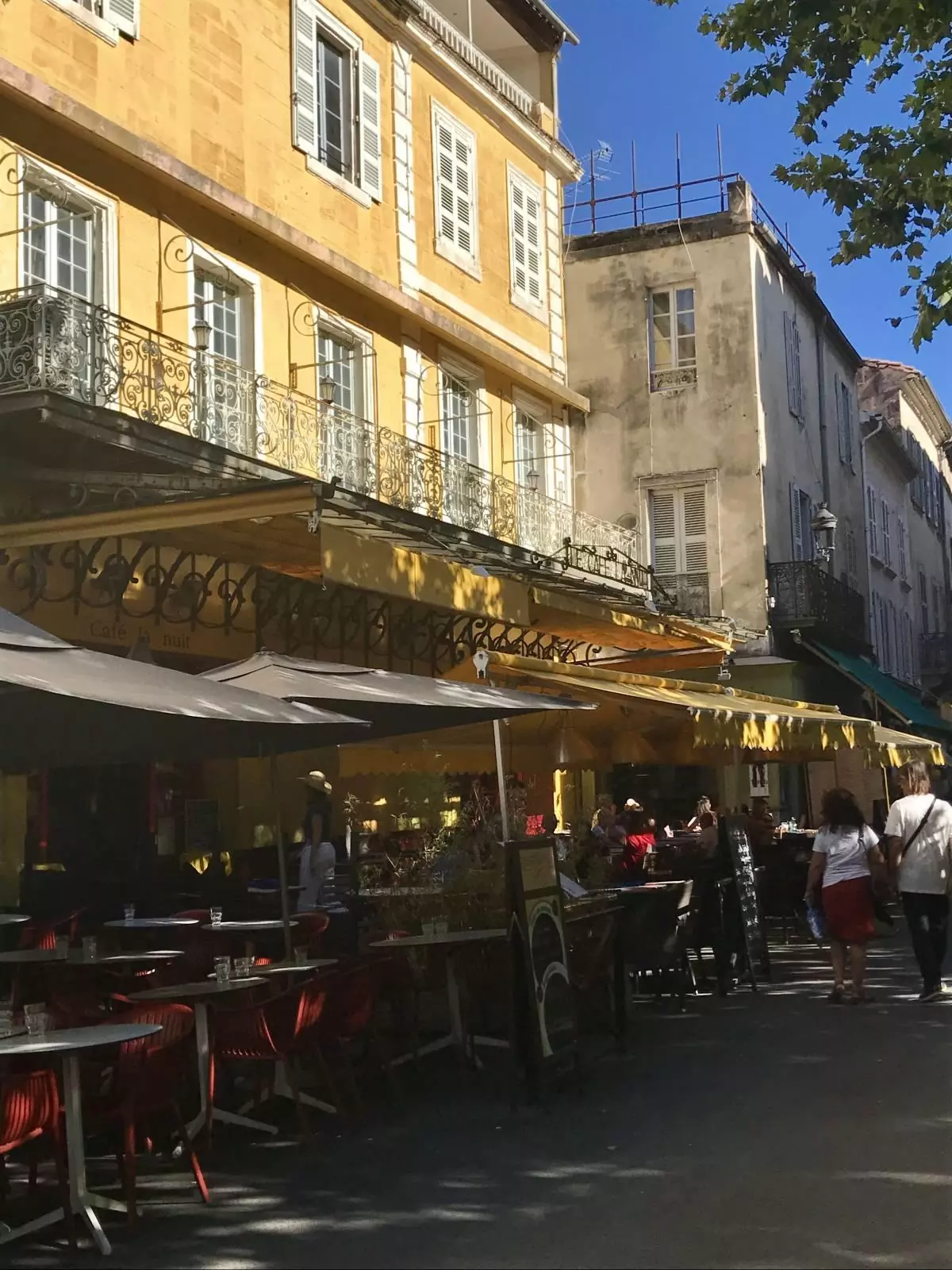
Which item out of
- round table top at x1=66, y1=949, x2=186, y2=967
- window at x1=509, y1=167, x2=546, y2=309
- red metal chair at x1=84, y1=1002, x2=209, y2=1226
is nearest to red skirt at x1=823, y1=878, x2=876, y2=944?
round table top at x1=66, y1=949, x2=186, y2=967

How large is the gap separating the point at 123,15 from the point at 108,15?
0.24 m

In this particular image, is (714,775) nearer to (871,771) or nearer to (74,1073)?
(871,771)

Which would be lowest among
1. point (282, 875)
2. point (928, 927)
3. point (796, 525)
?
point (928, 927)

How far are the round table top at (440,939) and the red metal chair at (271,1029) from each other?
165 centimetres

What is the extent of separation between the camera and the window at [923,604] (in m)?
47.5

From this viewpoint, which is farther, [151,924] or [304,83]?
[304,83]

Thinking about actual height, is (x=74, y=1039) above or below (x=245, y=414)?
below

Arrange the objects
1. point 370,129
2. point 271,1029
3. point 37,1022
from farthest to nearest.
A: 1. point 370,129
2. point 271,1029
3. point 37,1022

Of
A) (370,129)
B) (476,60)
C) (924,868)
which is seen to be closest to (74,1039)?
(924,868)

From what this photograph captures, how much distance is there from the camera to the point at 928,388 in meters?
46.7

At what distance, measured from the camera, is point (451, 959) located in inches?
363

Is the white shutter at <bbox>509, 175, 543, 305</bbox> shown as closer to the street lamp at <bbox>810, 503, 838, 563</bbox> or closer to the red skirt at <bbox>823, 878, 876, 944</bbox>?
the street lamp at <bbox>810, 503, 838, 563</bbox>

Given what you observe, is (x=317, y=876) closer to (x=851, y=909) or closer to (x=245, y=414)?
(x=851, y=909)

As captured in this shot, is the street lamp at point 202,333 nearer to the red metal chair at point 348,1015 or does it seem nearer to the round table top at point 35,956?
the round table top at point 35,956
